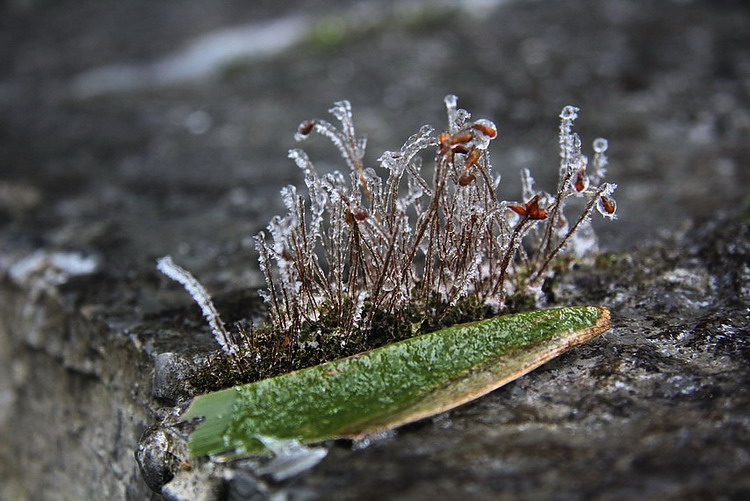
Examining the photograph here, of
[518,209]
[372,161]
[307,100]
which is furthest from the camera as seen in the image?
[307,100]

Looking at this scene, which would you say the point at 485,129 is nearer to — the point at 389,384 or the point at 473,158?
the point at 473,158

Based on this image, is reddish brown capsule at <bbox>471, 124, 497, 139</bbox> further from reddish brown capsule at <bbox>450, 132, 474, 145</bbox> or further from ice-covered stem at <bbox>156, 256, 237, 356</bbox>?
ice-covered stem at <bbox>156, 256, 237, 356</bbox>

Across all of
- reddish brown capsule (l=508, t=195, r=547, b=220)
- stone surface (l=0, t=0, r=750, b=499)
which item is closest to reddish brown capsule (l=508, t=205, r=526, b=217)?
reddish brown capsule (l=508, t=195, r=547, b=220)

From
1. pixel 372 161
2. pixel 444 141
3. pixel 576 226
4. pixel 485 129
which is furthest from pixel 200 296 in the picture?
pixel 372 161

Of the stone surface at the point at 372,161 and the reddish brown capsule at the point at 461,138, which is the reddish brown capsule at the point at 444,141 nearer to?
the reddish brown capsule at the point at 461,138

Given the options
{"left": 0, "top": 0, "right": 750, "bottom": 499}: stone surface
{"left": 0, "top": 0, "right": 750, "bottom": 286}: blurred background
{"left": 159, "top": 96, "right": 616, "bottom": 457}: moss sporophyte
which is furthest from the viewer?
{"left": 0, "top": 0, "right": 750, "bottom": 286}: blurred background

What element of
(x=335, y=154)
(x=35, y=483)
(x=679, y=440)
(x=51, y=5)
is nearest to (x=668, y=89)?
(x=335, y=154)
